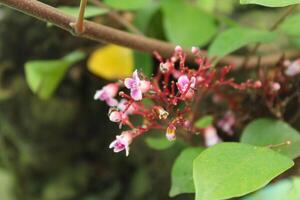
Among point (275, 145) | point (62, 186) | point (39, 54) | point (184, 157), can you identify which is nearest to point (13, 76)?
point (39, 54)

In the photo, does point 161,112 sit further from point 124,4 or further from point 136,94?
point 124,4

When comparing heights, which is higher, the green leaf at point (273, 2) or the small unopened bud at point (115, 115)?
the green leaf at point (273, 2)

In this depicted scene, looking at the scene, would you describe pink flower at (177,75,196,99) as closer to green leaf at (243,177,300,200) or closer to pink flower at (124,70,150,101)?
pink flower at (124,70,150,101)

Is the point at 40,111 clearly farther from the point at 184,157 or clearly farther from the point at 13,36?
the point at 184,157

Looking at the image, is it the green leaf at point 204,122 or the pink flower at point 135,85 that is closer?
the pink flower at point 135,85

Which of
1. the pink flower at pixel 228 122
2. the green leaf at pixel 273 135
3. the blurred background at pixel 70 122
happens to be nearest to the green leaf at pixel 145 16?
the blurred background at pixel 70 122

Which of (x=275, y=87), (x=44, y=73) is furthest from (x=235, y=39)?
(x=44, y=73)

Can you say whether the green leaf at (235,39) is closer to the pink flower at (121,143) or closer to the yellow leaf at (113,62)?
the pink flower at (121,143)
